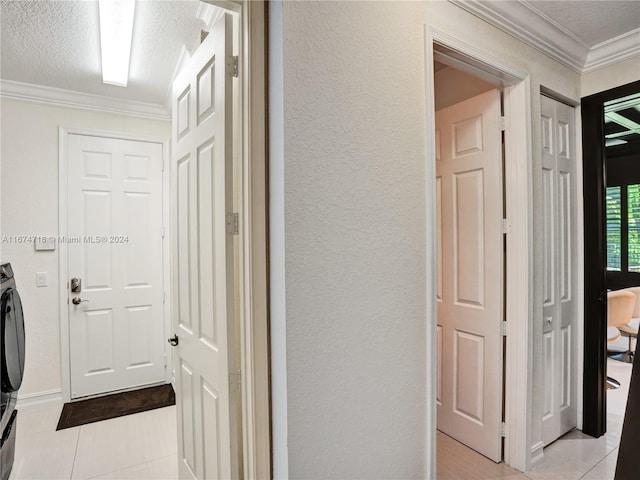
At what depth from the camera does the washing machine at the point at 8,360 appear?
172cm

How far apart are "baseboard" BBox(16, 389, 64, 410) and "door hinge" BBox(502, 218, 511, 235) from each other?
355 cm

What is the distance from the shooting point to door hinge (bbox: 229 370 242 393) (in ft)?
4.43

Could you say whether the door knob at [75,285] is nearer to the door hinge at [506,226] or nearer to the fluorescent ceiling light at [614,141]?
the door hinge at [506,226]

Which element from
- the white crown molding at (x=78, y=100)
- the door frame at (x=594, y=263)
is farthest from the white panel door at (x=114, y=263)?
the door frame at (x=594, y=263)

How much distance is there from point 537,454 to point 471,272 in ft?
3.64

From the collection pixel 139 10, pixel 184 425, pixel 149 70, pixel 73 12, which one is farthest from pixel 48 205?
pixel 184 425

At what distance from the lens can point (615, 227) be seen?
4.81m

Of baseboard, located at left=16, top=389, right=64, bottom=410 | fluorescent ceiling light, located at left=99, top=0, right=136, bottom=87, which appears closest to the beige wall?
fluorescent ceiling light, located at left=99, top=0, right=136, bottom=87

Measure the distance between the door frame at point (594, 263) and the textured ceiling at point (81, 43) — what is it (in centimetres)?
255

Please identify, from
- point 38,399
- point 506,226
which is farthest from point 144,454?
point 506,226

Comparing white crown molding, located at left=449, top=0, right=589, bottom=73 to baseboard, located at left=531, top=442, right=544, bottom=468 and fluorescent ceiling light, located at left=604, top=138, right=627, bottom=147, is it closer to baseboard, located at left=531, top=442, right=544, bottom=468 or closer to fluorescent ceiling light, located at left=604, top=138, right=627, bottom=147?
baseboard, located at left=531, top=442, right=544, bottom=468

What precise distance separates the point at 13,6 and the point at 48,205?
4.84ft

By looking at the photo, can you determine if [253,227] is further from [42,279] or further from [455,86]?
[42,279]

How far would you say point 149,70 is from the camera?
8.75ft
